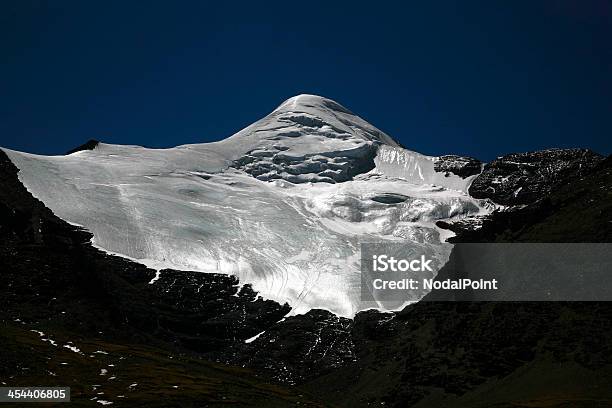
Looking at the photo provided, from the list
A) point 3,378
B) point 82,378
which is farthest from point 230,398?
point 3,378

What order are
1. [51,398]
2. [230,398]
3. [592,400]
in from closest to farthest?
[51,398], [592,400], [230,398]

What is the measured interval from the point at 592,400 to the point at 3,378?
391 feet

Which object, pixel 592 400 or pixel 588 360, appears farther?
pixel 588 360

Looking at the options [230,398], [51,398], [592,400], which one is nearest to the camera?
[51,398]

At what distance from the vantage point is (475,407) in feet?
641

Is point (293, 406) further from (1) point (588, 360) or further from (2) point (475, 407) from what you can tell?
(1) point (588, 360)

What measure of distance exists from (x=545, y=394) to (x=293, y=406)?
186ft

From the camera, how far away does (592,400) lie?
171 metres

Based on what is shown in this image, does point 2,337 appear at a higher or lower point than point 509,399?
higher

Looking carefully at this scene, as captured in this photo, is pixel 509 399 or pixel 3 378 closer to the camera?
pixel 3 378

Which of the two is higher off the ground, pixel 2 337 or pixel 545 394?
pixel 2 337

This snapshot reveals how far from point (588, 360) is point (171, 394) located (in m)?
96.9

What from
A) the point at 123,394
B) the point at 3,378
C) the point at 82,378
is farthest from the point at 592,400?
the point at 3,378

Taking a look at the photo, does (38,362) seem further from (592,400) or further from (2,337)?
(592,400)
